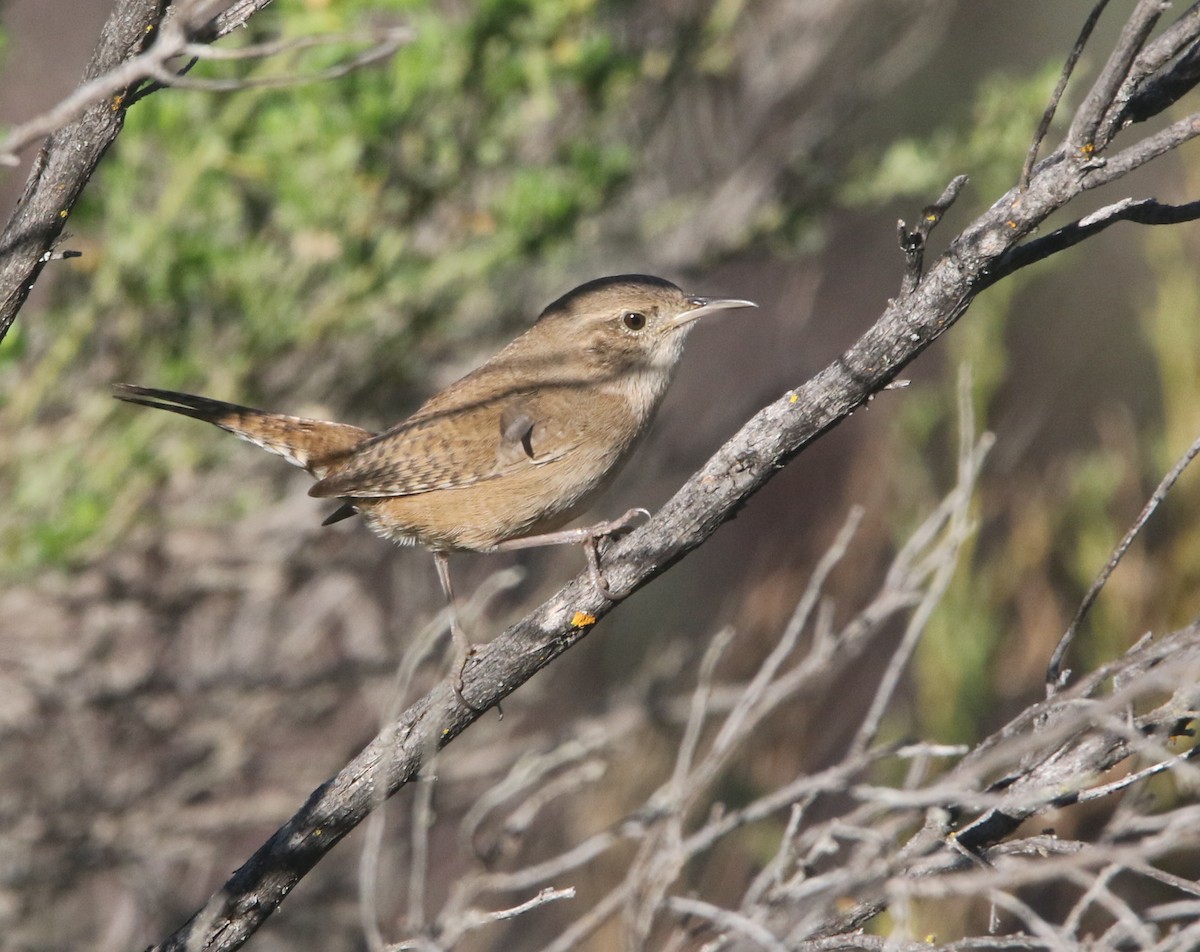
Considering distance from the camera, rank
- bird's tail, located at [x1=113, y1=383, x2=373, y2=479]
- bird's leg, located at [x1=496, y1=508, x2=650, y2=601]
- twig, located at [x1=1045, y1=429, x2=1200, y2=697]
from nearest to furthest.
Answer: twig, located at [x1=1045, y1=429, x2=1200, y2=697] → bird's leg, located at [x1=496, y1=508, x2=650, y2=601] → bird's tail, located at [x1=113, y1=383, x2=373, y2=479]

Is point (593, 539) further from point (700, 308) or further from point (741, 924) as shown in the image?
point (700, 308)

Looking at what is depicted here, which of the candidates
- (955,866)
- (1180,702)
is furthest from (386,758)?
(1180,702)

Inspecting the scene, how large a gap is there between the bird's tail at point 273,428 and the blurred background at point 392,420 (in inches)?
15.0

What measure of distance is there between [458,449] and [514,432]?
0.17 m

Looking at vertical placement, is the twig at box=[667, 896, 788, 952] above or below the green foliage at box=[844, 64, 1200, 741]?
below

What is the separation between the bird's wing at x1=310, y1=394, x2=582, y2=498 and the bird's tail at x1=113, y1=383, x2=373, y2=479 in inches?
2.9

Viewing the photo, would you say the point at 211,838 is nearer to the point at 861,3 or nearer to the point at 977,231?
the point at 977,231

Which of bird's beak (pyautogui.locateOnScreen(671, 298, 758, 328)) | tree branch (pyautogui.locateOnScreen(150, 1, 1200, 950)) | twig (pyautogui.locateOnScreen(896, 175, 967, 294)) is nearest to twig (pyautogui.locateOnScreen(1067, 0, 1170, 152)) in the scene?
tree branch (pyautogui.locateOnScreen(150, 1, 1200, 950))

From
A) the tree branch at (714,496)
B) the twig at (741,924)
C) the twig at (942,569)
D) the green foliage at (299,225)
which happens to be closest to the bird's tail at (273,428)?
the green foliage at (299,225)

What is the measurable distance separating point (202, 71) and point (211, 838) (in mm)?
2462

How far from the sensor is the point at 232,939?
226 cm

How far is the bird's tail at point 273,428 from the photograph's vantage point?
3271mm

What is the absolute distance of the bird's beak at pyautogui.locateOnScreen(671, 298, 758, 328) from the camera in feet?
11.6

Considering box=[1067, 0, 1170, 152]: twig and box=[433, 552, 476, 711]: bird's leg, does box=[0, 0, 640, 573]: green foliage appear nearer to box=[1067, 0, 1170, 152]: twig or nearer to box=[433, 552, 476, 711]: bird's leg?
box=[433, 552, 476, 711]: bird's leg
